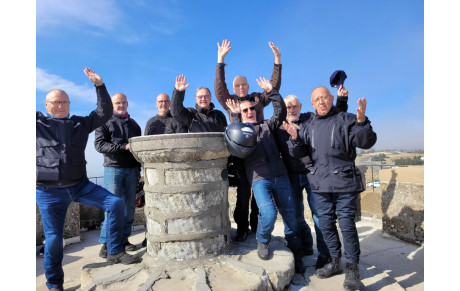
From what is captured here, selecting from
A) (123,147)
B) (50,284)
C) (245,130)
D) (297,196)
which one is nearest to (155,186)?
(123,147)

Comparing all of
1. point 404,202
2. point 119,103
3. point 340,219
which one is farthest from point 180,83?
point 404,202

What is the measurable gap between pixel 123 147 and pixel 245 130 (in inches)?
76.7

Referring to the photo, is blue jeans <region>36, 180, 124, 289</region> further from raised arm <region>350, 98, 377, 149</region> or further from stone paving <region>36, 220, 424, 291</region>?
raised arm <region>350, 98, 377, 149</region>

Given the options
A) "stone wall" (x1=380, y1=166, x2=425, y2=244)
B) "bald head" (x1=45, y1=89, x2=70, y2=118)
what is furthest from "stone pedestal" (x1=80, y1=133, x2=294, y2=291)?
"stone wall" (x1=380, y1=166, x2=425, y2=244)

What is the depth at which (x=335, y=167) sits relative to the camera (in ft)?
11.0

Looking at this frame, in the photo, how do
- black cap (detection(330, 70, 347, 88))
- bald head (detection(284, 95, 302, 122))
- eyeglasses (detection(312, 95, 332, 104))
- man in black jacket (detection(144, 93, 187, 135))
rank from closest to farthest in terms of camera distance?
eyeglasses (detection(312, 95, 332, 104)) < black cap (detection(330, 70, 347, 88)) < bald head (detection(284, 95, 302, 122)) < man in black jacket (detection(144, 93, 187, 135))

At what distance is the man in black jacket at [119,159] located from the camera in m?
4.18

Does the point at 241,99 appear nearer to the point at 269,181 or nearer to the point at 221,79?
the point at 221,79

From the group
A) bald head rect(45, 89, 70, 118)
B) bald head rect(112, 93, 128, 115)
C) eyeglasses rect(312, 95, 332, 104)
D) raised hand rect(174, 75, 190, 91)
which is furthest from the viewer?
bald head rect(112, 93, 128, 115)

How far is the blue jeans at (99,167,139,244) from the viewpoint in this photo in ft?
13.9

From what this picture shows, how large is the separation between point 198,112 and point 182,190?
152 cm

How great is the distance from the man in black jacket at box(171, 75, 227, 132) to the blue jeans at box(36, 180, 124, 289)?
150 centimetres

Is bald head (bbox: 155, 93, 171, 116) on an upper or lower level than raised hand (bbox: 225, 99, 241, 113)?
upper

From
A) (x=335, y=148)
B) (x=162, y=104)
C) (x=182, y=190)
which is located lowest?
(x=182, y=190)
